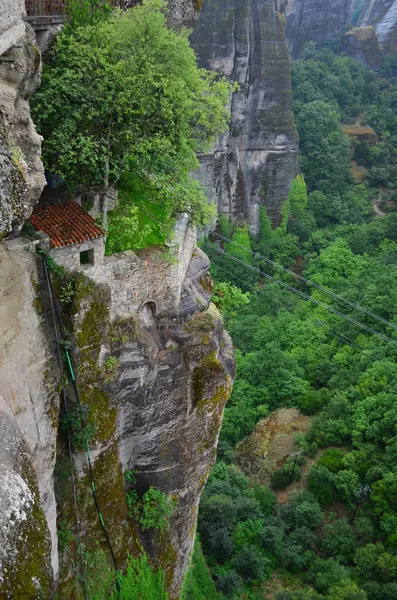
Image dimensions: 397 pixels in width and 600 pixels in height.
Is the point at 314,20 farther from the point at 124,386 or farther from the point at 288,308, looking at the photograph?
the point at 124,386

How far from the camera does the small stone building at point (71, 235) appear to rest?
41.8 ft

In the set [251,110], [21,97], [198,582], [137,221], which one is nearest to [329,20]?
[251,110]

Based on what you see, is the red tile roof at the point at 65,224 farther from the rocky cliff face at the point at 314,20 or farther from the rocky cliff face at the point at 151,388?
the rocky cliff face at the point at 314,20

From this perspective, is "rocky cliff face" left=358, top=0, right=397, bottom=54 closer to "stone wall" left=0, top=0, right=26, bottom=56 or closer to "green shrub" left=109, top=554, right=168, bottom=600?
"stone wall" left=0, top=0, right=26, bottom=56

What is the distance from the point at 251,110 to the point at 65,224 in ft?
124

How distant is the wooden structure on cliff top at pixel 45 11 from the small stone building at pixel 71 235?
4453 mm

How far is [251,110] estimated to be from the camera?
47375 millimetres

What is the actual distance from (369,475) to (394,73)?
52.8 meters

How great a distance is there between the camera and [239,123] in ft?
156

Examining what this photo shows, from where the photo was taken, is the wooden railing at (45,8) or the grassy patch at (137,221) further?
the grassy patch at (137,221)

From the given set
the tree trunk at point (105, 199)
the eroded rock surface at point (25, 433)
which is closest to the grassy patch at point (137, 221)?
the tree trunk at point (105, 199)

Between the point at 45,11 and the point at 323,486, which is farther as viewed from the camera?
the point at 323,486

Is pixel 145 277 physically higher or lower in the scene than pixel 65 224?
lower

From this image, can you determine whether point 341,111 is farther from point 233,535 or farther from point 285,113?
point 233,535
